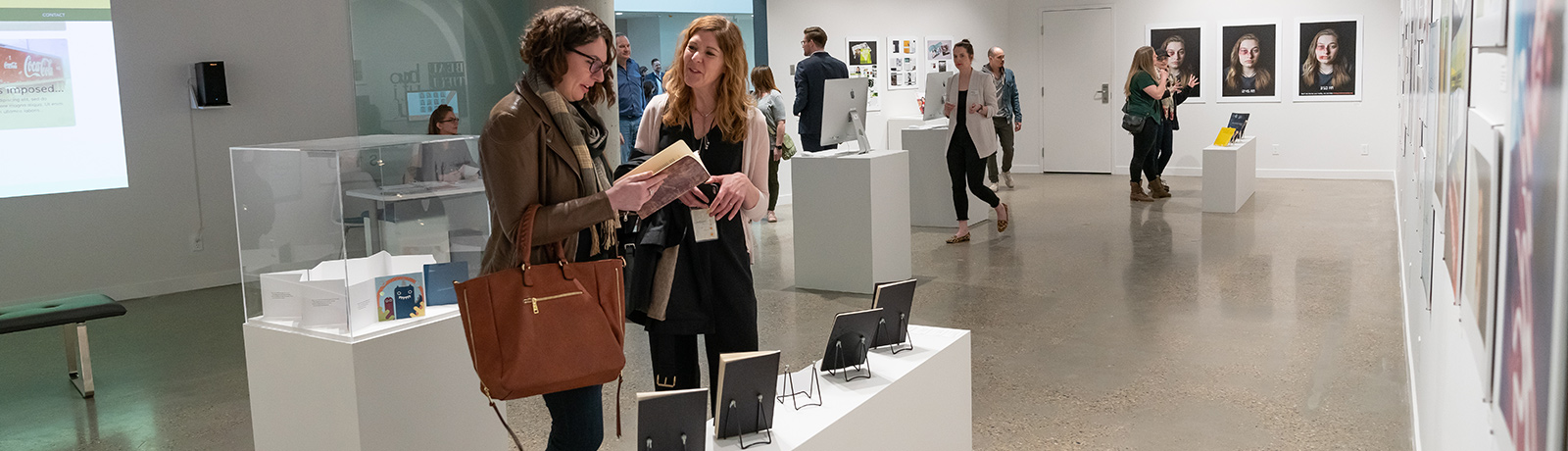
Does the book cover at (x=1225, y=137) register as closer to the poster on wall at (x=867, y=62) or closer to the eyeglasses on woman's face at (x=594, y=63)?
the poster on wall at (x=867, y=62)

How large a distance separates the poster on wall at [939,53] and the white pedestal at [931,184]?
420 cm

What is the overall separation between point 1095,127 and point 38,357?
38.9ft

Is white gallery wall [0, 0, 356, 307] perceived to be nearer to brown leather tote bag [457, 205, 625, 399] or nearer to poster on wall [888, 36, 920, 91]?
brown leather tote bag [457, 205, 625, 399]

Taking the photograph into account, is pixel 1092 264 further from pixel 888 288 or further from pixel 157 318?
pixel 157 318

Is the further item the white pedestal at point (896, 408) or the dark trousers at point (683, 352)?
the dark trousers at point (683, 352)

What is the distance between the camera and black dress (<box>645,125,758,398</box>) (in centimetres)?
289

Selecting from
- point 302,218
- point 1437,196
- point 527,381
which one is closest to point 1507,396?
point 1437,196

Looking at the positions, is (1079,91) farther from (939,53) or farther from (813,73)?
(813,73)

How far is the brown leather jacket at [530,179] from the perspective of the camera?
235cm

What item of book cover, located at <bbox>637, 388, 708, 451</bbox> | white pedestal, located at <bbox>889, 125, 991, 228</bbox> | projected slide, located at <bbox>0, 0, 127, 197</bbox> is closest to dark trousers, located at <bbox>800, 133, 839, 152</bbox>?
white pedestal, located at <bbox>889, 125, 991, 228</bbox>

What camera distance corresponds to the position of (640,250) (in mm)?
2930

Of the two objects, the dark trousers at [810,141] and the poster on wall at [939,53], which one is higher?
the poster on wall at [939,53]

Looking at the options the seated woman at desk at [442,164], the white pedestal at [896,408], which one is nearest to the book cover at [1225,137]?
the white pedestal at [896,408]

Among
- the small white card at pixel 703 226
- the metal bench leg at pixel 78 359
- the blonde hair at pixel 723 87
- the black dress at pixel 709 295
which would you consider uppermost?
the blonde hair at pixel 723 87
